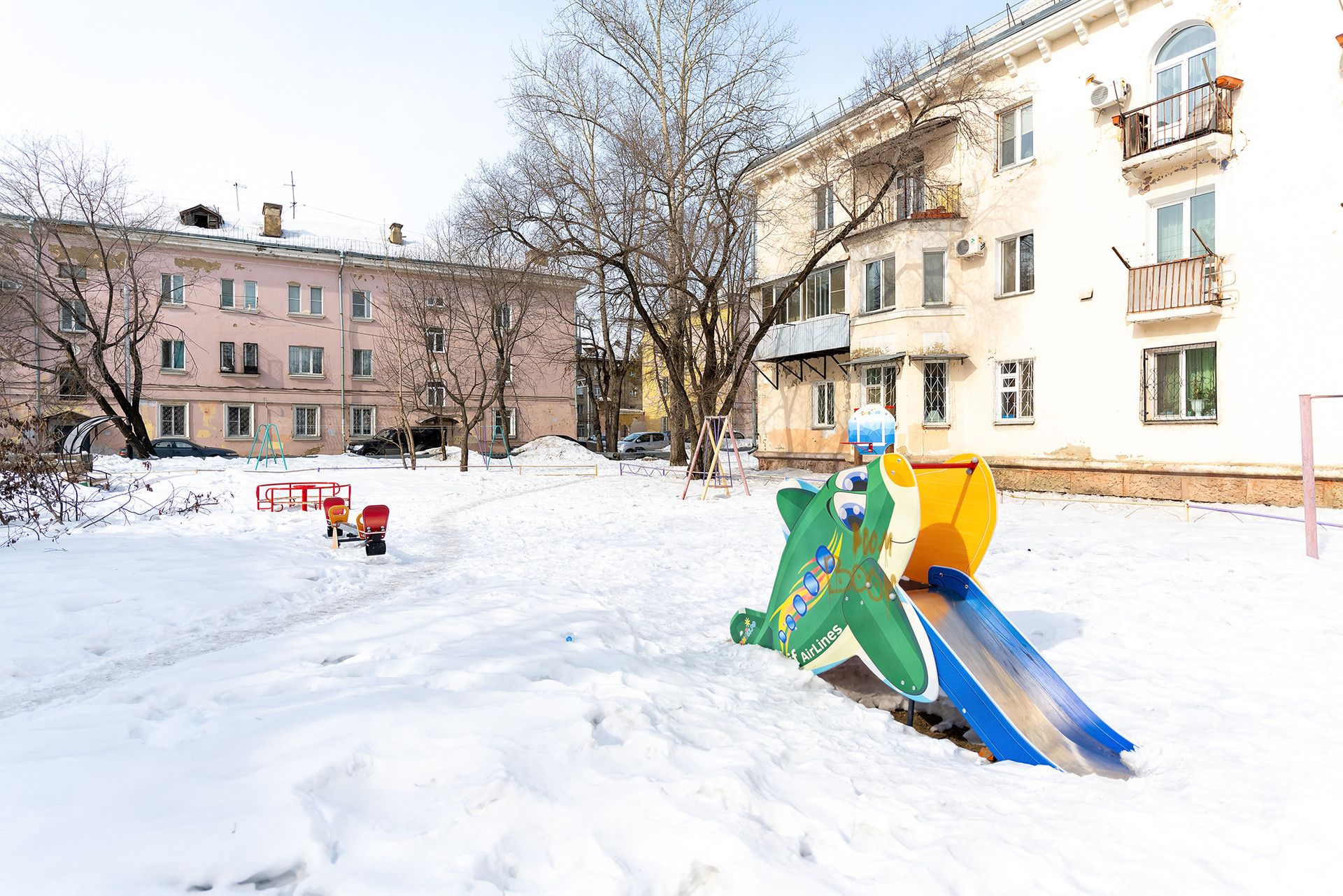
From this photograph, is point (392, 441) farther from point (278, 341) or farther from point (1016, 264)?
point (1016, 264)

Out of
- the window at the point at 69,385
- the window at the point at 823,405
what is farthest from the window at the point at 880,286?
the window at the point at 69,385

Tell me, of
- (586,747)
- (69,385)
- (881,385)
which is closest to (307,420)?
(69,385)

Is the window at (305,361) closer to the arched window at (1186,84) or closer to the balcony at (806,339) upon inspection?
the balcony at (806,339)

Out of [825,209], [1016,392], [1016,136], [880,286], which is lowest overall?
[1016,392]

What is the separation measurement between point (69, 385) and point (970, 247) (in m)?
37.6

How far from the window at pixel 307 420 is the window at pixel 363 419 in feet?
5.15

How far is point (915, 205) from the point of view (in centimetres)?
2066

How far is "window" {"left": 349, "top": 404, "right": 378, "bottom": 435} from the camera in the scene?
38.7 meters

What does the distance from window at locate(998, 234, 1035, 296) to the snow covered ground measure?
39.3 ft

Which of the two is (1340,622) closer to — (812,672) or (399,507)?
(812,672)

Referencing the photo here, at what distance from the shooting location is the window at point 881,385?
806 inches

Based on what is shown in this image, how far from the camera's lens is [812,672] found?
4992 millimetres

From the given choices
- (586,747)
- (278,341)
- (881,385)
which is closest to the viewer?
(586,747)

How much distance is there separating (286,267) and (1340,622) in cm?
4185
